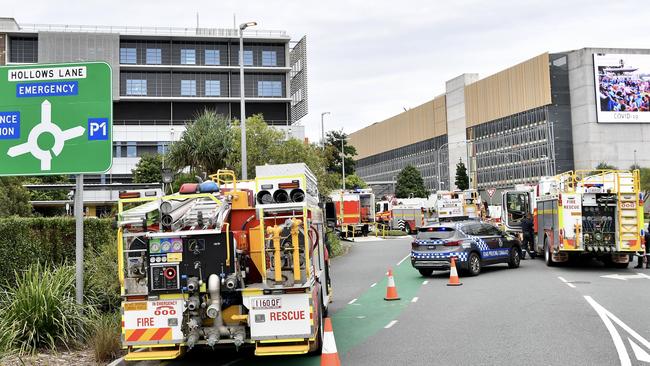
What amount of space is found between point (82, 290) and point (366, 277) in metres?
12.5

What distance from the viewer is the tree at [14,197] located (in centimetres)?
2889

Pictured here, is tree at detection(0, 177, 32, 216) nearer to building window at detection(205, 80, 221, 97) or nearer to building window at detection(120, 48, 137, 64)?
building window at detection(120, 48, 137, 64)

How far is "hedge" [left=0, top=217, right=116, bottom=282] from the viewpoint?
10680 mm

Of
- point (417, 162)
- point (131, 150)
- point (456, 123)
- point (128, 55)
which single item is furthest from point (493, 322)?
point (417, 162)

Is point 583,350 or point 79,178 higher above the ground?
point 79,178

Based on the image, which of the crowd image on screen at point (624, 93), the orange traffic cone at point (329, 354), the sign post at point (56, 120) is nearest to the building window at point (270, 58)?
the crowd image on screen at point (624, 93)

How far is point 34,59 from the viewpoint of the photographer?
234 ft

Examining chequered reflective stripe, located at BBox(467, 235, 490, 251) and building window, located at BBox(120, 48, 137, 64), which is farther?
building window, located at BBox(120, 48, 137, 64)

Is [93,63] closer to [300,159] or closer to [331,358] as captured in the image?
[331,358]

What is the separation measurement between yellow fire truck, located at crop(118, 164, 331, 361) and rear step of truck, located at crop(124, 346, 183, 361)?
0.01m

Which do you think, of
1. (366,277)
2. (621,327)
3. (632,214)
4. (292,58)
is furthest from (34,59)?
(621,327)

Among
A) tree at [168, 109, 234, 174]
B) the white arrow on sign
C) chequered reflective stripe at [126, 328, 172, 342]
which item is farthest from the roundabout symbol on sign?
tree at [168, 109, 234, 174]

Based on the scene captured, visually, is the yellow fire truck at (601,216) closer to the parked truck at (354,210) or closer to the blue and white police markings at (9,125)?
the blue and white police markings at (9,125)

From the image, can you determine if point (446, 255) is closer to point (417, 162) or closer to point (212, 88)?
point (212, 88)
